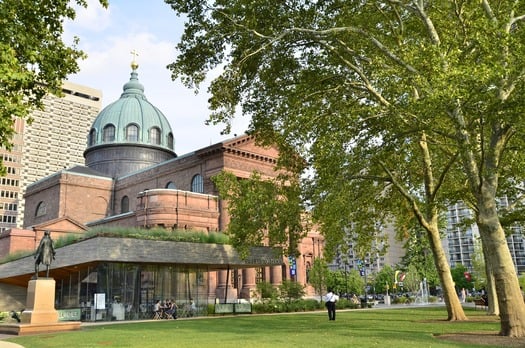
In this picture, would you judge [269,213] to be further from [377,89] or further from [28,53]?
[28,53]

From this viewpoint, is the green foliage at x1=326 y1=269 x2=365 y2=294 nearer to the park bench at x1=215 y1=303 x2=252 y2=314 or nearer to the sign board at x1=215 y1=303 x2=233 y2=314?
the park bench at x1=215 y1=303 x2=252 y2=314

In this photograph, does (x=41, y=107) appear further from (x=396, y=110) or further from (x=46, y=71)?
(x=396, y=110)

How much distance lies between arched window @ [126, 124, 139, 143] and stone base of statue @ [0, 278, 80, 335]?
4636 centimetres

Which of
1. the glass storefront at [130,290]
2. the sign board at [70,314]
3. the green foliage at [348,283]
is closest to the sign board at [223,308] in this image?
the glass storefront at [130,290]

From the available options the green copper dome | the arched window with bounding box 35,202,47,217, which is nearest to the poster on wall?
the green copper dome

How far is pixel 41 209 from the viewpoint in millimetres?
65438

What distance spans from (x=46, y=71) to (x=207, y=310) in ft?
72.0

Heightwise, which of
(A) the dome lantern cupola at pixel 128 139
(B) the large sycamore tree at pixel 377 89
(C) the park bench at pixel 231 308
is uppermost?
(A) the dome lantern cupola at pixel 128 139

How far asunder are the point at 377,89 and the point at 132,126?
51.2 metres

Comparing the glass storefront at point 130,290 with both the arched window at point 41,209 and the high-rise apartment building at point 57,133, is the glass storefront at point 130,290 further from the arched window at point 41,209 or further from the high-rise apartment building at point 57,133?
the high-rise apartment building at point 57,133

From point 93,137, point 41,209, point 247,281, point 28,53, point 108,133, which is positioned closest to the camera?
point 28,53

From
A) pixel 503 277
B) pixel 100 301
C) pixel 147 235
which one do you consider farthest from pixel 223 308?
pixel 503 277

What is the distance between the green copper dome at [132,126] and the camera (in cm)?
6575

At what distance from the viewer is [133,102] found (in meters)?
68.7
